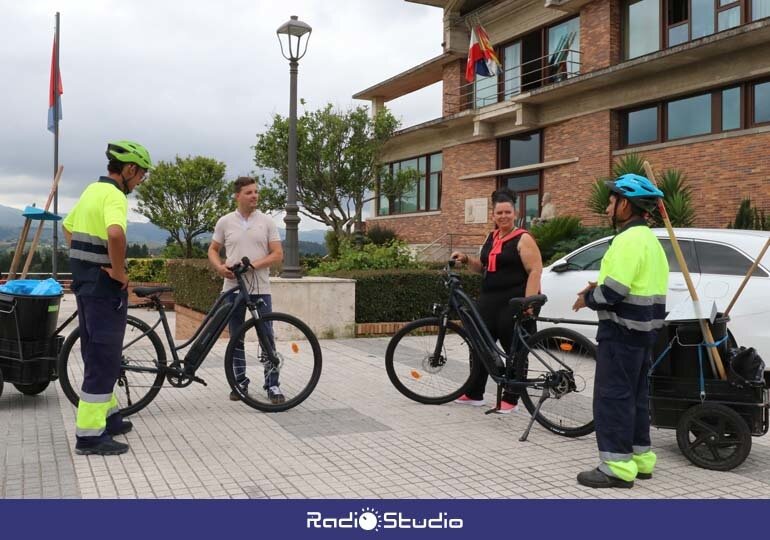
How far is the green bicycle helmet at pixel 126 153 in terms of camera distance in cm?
484

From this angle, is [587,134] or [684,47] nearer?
[684,47]

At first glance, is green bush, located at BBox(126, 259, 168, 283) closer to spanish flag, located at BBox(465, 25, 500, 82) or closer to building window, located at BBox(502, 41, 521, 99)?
spanish flag, located at BBox(465, 25, 500, 82)

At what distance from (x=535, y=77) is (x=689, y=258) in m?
19.2

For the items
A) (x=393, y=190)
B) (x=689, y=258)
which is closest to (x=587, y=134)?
(x=393, y=190)

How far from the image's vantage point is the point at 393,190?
102 ft

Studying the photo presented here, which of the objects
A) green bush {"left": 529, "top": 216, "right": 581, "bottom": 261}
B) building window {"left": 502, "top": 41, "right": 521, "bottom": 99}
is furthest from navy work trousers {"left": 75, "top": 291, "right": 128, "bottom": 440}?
building window {"left": 502, "top": 41, "right": 521, "bottom": 99}

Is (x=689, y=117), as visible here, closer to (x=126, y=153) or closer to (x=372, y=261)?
(x=372, y=261)

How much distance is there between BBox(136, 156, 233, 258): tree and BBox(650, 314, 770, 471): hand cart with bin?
103ft

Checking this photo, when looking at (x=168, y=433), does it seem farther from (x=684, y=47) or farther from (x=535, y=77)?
(x=535, y=77)

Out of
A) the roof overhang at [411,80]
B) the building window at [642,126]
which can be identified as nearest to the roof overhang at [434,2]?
the roof overhang at [411,80]

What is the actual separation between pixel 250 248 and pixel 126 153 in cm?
179

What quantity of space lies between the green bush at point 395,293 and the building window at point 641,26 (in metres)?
12.8

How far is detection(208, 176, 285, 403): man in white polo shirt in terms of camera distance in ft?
20.5

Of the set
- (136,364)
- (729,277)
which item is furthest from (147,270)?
(729,277)
